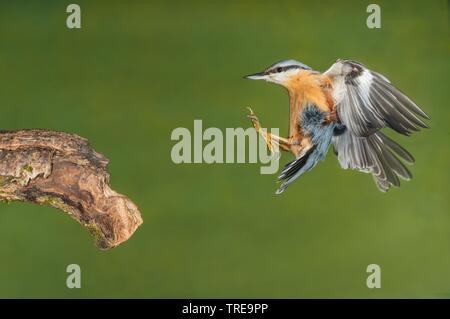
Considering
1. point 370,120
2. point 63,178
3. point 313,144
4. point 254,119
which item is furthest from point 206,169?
point 370,120

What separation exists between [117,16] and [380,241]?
5.96 ft

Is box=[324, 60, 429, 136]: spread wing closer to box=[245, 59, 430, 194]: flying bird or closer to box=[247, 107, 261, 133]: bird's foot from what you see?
box=[245, 59, 430, 194]: flying bird

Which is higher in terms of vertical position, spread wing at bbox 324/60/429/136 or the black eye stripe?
the black eye stripe

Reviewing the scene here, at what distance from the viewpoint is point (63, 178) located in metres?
2.53

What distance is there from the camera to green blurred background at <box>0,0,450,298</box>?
2.80 m

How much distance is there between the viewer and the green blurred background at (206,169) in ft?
9.20

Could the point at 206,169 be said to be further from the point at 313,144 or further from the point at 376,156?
the point at 376,156

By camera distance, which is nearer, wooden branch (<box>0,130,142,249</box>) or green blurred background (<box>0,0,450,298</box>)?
wooden branch (<box>0,130,142,249</box>)

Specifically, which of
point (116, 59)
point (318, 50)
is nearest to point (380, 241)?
point (318, 50)


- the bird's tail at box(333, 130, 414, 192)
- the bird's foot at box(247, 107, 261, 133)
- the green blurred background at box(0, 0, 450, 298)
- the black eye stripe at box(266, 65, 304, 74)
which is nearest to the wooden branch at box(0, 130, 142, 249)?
the green blurred background at box(0, 0, 450, 298)

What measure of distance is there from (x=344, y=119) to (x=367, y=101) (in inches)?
5.8

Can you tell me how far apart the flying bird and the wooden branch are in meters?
0.83

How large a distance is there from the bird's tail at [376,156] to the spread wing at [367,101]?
50mm

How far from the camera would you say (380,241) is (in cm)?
286
